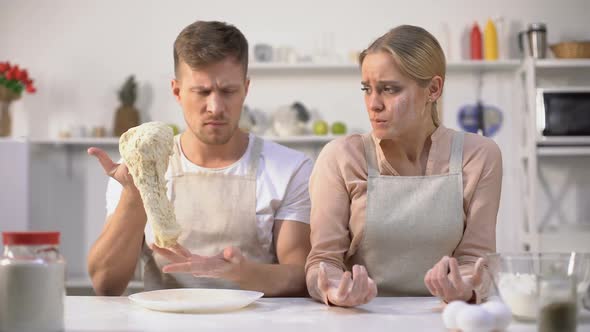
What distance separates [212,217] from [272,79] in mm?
2590

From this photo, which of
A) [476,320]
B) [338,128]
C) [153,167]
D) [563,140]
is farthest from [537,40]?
[476,320]

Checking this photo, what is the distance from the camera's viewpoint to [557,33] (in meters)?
4.59

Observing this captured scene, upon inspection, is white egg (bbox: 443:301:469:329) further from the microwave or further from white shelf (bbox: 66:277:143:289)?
the microwave

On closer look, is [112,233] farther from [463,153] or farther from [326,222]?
[463,153]

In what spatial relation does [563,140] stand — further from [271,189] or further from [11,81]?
[11,81]

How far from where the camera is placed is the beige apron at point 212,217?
2.07 metres

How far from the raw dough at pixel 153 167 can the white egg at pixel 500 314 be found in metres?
0.77

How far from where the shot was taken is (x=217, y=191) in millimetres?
2094

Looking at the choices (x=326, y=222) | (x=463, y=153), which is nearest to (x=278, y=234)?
(x=326, y=222)

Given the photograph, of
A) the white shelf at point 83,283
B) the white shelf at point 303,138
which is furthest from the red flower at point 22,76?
the white shelf at point 303,138

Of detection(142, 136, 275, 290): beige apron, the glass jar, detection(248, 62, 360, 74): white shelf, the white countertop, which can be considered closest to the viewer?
the glass jar

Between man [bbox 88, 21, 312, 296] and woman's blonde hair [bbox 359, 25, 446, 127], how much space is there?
42 centimetres

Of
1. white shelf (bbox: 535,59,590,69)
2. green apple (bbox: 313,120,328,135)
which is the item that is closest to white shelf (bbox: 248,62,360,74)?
green apple (bbox: 313,120,328,135)

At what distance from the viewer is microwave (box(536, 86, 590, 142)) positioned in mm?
4188
